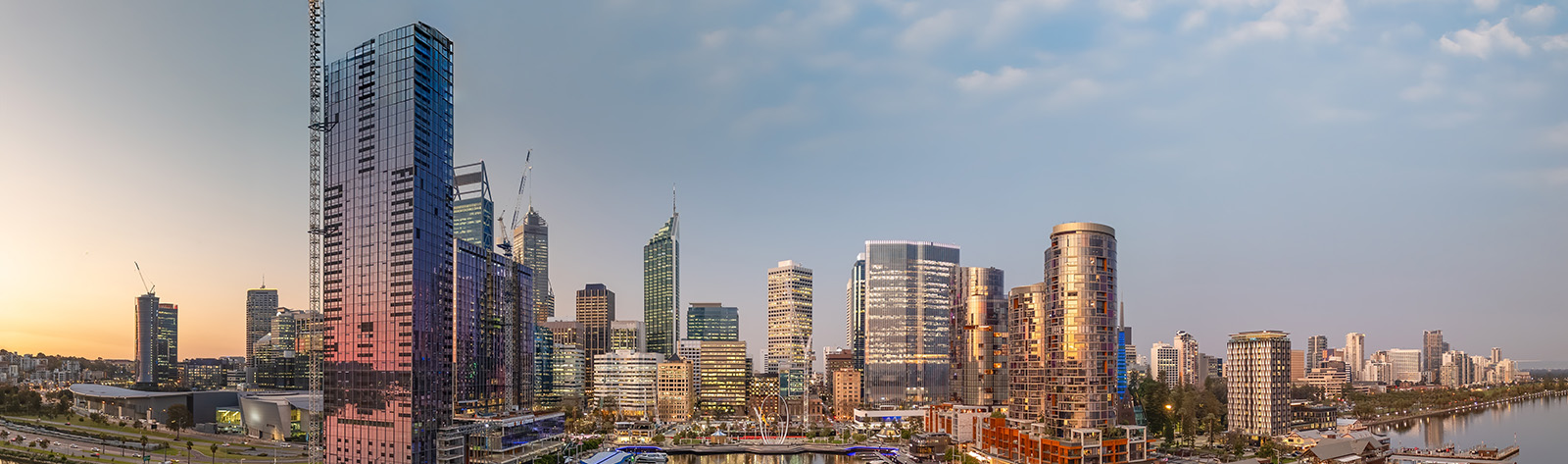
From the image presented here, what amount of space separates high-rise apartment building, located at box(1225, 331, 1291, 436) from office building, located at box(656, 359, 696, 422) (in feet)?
295

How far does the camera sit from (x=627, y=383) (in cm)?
17575

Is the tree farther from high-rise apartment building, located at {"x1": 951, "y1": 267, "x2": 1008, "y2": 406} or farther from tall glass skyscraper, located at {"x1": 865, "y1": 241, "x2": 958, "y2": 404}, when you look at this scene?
high-rise apartment building, located at {"x1": 951, "y1": 267, "x2": 1008, "y2": 406}

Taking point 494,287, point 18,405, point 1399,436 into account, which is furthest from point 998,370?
point 18,405

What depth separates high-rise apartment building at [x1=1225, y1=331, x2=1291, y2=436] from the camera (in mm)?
108188

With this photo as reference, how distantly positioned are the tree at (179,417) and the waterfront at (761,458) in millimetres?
64852

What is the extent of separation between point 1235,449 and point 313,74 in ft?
316

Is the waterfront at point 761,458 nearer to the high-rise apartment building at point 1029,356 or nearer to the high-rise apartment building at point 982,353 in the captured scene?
the high-rise apartment building at point 1029,356

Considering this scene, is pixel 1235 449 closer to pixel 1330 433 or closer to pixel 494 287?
pixel 1330 433

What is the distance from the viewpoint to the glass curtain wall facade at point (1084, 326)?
266 ft

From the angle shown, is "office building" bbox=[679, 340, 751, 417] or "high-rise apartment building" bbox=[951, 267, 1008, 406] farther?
"office building" bbox=[679, 340, 751, 417]

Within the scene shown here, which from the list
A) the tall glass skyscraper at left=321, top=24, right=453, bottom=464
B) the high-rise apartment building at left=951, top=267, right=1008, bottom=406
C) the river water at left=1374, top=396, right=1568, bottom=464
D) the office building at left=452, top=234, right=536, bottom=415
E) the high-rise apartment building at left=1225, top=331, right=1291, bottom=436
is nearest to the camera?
the tall glass skyscraper at left=321, top=24, right=453, bottom=464

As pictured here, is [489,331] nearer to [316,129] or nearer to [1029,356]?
[316,129]

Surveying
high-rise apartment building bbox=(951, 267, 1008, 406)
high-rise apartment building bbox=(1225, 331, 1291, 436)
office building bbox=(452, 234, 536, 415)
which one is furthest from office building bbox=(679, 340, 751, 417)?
high-rise apartment building bbox=(1225, 331, 1291, 436)

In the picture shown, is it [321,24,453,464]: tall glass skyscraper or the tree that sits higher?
[321,24,453,464]: tall glass skyscraper
